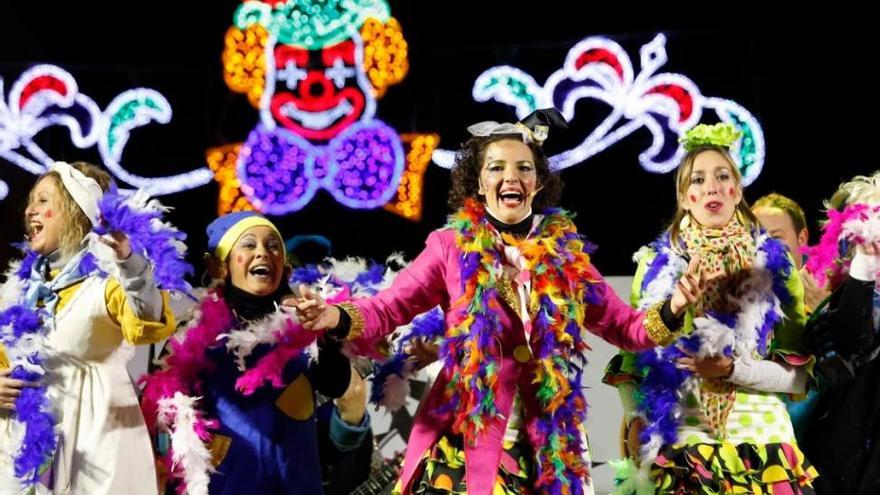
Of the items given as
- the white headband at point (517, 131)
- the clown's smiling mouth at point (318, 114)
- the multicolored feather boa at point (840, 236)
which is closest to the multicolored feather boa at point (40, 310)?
the white headband at point (517, 131)

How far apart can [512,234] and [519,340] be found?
292 mm

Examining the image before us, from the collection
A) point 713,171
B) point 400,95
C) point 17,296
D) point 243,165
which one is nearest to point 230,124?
point 243,165

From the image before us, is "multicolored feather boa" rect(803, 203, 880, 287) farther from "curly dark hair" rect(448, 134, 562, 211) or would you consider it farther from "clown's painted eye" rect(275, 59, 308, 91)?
"clown's painted eye" rect(275, 59, 308, 91)

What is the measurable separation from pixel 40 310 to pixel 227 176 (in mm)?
2452

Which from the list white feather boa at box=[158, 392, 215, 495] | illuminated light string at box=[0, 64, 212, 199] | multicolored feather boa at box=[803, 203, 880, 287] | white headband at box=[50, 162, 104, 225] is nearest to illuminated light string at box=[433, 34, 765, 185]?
illuminated light string at box=[0, 64, 212, 199]

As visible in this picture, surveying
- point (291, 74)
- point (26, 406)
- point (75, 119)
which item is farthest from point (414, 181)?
point (26, 406)

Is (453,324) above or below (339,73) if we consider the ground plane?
below

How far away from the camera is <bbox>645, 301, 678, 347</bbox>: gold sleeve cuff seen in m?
2.85

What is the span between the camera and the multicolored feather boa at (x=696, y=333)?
307 cm

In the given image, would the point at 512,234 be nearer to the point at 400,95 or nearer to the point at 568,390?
the point at 568,390

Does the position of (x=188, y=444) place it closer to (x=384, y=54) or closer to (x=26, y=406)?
(x=26, y=406)

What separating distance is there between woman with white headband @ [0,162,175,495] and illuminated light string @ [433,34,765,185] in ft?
7.61

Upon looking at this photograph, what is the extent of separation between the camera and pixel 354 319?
2.76m

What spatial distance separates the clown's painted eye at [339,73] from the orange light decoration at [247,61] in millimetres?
312
